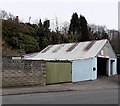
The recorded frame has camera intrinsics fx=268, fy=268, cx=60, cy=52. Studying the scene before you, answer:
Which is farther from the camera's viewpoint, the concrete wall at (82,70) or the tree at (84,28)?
the tree at (84,28)

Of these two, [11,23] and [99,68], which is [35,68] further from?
[11,23]

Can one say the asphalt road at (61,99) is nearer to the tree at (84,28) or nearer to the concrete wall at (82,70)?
the concrete wall at (82,70)

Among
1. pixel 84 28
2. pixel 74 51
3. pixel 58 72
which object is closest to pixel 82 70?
pixel 58 72

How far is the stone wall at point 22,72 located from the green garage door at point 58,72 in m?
1.21

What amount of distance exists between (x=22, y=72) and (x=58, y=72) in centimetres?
451

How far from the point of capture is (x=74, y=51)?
35625 mm

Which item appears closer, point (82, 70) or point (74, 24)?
point (82, 70)

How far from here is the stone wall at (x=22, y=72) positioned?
20.9 metres

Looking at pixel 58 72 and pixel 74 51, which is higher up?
pixel 74 51

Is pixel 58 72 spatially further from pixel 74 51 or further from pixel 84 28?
pixel 84 28

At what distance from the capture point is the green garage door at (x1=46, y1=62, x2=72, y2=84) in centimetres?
2434

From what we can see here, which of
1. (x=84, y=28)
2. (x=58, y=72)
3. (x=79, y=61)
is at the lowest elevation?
(x=58, y=72)

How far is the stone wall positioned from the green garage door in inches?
47.6

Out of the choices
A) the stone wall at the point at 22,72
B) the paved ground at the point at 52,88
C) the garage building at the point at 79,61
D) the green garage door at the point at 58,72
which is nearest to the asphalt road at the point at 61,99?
the paved ground at the point at 52,88
